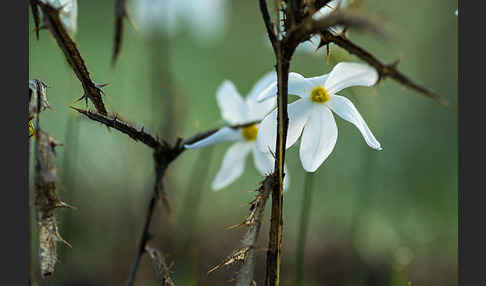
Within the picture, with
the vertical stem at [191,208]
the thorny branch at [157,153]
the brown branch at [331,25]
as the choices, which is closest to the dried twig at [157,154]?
the thorny branch at [157,153]

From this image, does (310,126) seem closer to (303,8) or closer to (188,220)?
(303,8)

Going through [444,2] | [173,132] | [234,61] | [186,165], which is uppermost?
[444,2]

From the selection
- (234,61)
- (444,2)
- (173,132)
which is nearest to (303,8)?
(173,132)

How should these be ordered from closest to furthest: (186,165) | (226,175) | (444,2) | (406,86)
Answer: (406,86), (226,175), (186,165), (444,2)

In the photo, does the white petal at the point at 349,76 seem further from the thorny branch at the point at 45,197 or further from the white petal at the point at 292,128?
the thorny branch at the point at 45,197

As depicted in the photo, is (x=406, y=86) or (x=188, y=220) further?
(x=188, y=220)

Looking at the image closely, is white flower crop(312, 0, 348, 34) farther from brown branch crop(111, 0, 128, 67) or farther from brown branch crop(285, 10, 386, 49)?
brown branch crop(111, 0, 128, 67)
